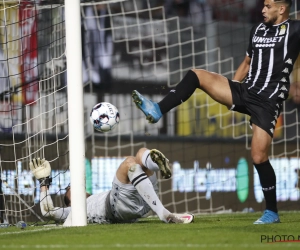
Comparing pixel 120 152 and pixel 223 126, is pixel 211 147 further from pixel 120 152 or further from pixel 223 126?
pixel 120 152

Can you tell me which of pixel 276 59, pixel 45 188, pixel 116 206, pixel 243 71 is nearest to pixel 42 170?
pixel 45 188

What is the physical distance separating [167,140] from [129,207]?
3811mm

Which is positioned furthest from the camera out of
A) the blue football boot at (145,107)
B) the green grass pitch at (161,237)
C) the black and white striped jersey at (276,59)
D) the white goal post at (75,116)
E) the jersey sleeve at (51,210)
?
the jersey sleeve at (51,210)

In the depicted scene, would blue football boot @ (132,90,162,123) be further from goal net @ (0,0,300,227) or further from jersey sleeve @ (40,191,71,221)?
goal net @ (0,0,300,227)

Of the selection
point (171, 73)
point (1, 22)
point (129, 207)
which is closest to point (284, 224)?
point (129, 207)

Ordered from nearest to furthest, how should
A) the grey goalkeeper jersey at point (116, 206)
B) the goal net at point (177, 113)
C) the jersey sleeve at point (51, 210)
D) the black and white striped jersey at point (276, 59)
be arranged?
the black and white striped jersey at point (276, 59), the grey goalkeeper jersey at point (116, 206), the jersey sleeve at point (51, 210), the goal net at point (177, 113)

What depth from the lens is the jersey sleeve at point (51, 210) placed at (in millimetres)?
6379

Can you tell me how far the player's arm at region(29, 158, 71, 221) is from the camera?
639cm

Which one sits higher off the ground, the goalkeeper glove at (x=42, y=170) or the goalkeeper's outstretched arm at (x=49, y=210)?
the goalkeeper glove at (x=42, y=170)

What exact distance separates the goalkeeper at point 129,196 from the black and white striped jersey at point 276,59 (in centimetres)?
100

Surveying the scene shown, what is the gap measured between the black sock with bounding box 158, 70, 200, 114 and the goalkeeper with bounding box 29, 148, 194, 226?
1.17ft

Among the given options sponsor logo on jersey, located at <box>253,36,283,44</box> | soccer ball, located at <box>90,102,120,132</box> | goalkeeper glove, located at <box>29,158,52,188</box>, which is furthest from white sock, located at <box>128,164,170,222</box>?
sponsor logo on jersey, located at <box>253,36,283,44</box>

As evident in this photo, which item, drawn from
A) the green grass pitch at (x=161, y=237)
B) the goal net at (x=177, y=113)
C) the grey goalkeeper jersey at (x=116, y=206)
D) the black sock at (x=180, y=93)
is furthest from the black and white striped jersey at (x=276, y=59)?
the goal net at (x=177, y=113)

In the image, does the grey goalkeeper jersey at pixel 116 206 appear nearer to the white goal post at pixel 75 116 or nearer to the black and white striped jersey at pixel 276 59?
the white goal post at pixel 75 116
